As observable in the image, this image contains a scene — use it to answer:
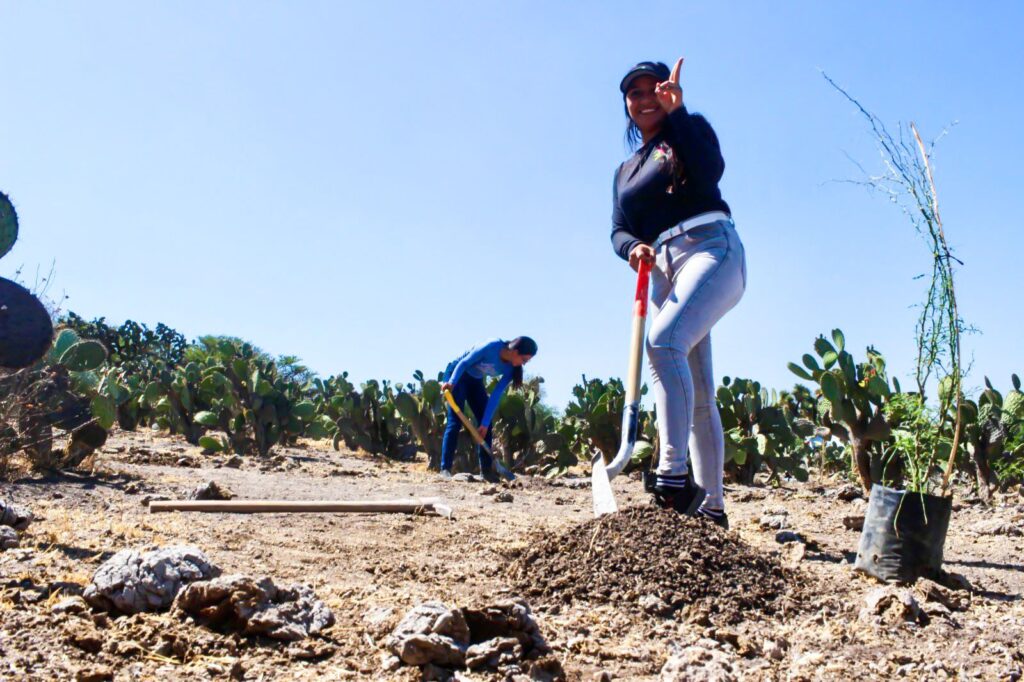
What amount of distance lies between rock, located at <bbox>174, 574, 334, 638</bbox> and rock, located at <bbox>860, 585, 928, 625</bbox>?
1.50 metres

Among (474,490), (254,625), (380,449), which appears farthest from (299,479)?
(254,625)

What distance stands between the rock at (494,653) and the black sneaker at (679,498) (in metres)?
1.34

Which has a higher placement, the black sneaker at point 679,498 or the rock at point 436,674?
the black sneaker at point 679,498

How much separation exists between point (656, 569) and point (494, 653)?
2.96ft

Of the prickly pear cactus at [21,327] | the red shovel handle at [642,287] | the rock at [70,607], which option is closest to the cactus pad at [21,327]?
the prickly pear cactus at [21,327]

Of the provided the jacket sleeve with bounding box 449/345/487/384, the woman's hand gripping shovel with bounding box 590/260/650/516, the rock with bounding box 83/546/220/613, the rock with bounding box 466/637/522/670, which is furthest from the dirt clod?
the jacket sleeve with bounding box 449/345/487/384

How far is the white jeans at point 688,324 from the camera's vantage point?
327 cm

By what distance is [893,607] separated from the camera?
2.53 metres

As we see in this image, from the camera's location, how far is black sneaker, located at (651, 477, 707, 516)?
3.34 meters

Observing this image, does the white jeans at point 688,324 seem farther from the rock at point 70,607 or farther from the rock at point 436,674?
the rock at point 70,607

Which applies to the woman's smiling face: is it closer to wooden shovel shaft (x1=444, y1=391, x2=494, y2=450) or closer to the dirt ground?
the dirt ground

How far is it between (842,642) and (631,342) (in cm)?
141

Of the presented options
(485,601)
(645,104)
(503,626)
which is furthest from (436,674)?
(645,104)

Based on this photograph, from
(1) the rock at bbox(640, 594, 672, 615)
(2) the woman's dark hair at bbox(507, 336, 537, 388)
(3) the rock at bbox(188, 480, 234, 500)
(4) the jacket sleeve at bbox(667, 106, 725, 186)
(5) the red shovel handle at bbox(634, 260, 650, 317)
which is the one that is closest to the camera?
(1) the rock at bbox(640, 594, 672, 615)
